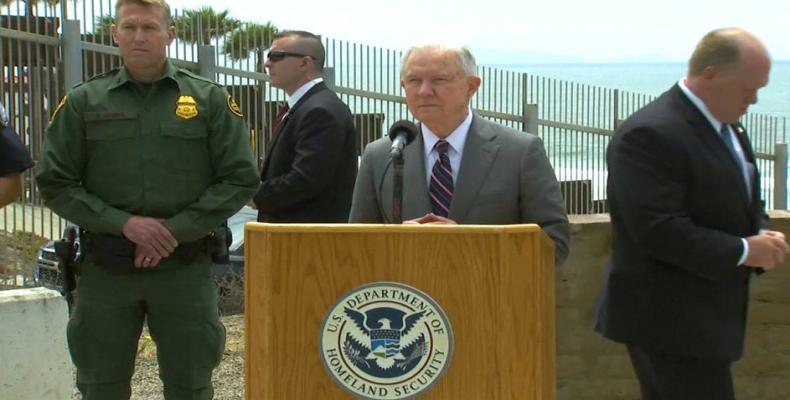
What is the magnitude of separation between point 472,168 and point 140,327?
5.07 ft

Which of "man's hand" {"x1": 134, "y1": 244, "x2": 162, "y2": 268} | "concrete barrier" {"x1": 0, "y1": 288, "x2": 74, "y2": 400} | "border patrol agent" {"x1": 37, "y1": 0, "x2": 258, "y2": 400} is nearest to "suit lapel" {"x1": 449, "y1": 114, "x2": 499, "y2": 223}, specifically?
"border patrol agent" {"x1": 37, "y1": 0, "x2": 258, "y2": 400}

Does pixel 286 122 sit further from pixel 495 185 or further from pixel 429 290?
pixel 429 290

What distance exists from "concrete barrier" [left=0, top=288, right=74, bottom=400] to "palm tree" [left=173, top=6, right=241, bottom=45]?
13.1 ft

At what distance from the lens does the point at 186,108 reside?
4.38 metres

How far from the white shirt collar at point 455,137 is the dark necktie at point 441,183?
16mm

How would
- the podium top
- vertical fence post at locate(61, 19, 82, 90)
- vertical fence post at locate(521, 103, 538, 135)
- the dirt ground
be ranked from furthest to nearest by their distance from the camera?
vertical fence post at locate(521, 103, 538, 135) < vertical fence post at locate(61, 19, 82, 90) < the dirt ground < the podium top

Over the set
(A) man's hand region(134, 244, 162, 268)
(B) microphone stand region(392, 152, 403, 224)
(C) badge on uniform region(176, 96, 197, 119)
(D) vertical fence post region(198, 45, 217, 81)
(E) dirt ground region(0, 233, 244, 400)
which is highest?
(D) vertical fence post region(198, 45, 217, 81)

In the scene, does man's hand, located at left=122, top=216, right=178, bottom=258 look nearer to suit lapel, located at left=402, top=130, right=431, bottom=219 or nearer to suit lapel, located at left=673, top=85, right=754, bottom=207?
suit lapel, located at left=402, top=130, right=431, bottom=219

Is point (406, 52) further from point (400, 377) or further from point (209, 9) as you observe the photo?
point (209, 9)

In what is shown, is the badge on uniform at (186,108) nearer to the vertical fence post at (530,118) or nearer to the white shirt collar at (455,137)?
the white shirt collar at (455,137)

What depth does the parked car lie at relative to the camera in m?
8.31

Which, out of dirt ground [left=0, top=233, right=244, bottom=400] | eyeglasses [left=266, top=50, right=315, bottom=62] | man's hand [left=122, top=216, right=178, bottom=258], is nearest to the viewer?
man's hand [left=122, top=216, right=178, bottom=258]

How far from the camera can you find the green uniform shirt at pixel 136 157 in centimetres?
431

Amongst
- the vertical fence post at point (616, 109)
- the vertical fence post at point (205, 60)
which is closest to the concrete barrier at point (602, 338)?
the vertical fence post at point (205, 60)
